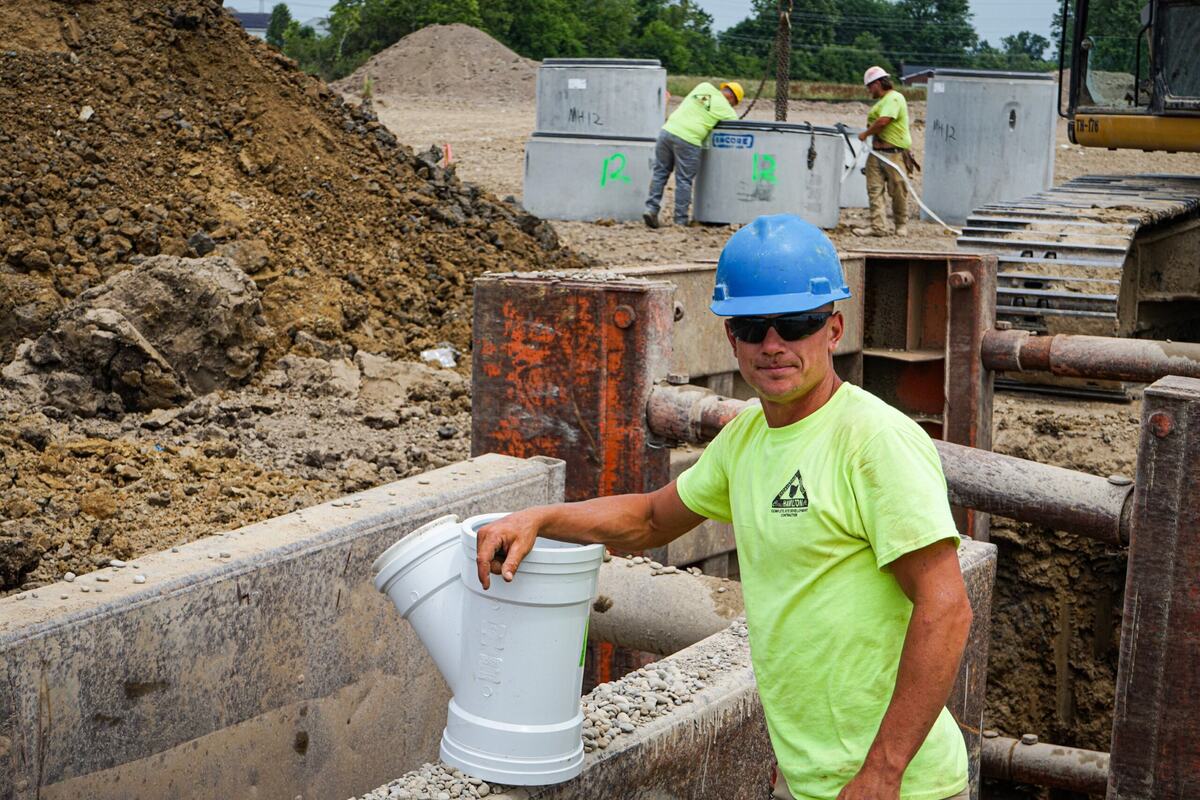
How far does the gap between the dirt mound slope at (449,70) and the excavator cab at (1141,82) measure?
24908 mm

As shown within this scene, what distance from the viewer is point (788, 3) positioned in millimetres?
19234

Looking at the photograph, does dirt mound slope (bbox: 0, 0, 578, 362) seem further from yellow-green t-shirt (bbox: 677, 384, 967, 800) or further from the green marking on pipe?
yellow-green t-shirt (bbox: 677, 384, 967, 800)

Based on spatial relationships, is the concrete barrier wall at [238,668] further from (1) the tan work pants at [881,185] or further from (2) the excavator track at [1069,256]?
(1) the tan work pants at [881,185]

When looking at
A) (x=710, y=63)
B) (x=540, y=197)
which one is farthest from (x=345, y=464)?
(x=710, y=63)

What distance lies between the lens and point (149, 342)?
938 centimetres

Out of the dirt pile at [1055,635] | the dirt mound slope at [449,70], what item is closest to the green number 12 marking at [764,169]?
the dirt pile at [1055,635]

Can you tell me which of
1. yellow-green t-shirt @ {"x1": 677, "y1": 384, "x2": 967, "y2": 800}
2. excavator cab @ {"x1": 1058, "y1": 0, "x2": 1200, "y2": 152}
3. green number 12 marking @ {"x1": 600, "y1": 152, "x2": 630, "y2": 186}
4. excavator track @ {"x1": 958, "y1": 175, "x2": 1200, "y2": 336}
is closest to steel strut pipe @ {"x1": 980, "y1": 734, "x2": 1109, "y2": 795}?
yellow-green t-shirt @ {"x1": 677, "y1": 384, "x2": 967, "y2": 800}

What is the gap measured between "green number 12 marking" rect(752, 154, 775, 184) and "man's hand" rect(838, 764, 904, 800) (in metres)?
15.3

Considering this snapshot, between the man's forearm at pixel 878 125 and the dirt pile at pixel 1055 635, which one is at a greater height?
the man's forearm at pixel 878 125

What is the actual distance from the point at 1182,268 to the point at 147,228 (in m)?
7.83

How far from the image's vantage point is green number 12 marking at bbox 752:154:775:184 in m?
17.5

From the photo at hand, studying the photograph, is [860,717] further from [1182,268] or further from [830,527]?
[1182,268]

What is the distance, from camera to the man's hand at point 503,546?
3.08m

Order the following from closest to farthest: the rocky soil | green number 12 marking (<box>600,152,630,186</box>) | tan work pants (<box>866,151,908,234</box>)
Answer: the rocky soil < tan work pants (<box>866,151,908,234</box>) < green number 12 marking (<box>600,152,630,186</box>)
